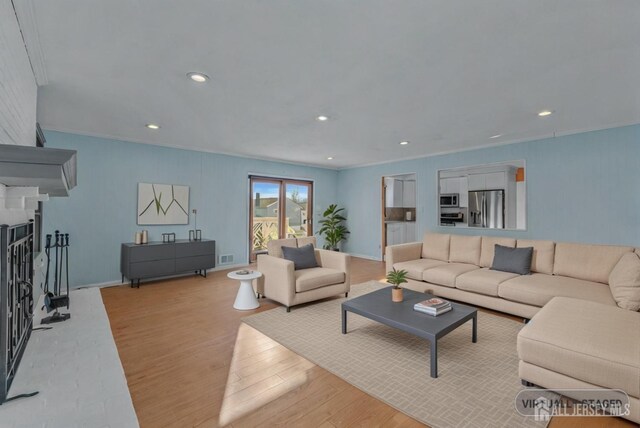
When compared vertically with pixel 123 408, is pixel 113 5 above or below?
above

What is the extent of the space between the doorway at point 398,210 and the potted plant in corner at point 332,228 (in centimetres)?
117

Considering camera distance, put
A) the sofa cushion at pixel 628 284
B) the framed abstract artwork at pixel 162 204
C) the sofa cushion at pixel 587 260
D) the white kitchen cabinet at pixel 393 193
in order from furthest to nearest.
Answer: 1. the white kitchen cabinet at pixel 393 193
2. the framed abstract artwork at pixel 162 204
3. the sofa cushion at pixel 587 260
4. the sofa cushion at pixel 628 284

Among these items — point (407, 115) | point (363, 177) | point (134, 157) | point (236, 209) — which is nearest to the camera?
point (407, 115)

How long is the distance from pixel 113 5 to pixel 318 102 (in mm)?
1972

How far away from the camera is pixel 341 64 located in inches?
96.7

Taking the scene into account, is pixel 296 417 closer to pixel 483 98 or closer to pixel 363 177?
pixel 483 98

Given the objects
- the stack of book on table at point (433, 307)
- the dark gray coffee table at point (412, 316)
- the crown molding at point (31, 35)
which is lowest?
the dark gray coffee table at point (412, 316)

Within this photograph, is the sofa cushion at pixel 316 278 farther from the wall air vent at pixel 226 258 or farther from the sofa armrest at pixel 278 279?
the wall air vent at pixel 226 258

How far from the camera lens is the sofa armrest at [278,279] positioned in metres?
3.61

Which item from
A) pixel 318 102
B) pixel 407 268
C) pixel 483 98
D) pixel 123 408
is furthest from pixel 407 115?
pixel 123 408

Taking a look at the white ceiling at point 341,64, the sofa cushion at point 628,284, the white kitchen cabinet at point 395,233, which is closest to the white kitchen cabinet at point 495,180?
the white ceiling at point 341,64

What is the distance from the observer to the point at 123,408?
5.73ft

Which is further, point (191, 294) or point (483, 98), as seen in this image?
point (191, 294)

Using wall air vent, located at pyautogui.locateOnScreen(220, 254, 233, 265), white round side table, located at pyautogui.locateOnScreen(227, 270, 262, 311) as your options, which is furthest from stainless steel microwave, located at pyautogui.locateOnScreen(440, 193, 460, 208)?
wall air vent, located at pyautogui.locateOnScreen(220, 254, 233, 265)
